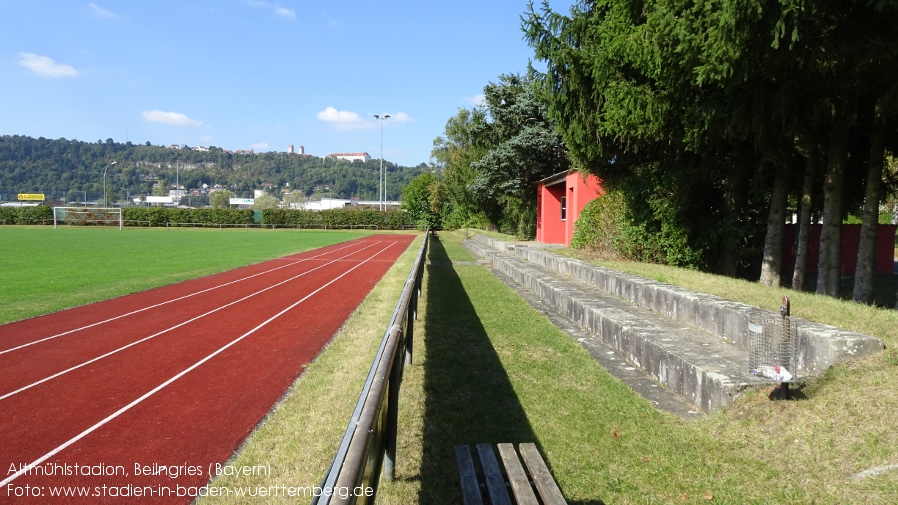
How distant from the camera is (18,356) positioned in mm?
7863

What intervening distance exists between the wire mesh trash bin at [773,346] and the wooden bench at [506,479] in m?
1.99

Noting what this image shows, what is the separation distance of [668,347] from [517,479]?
3420 millimetres

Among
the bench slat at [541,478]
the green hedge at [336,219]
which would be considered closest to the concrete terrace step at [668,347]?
the bench slat at [541,478]

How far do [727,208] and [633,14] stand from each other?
557 cm

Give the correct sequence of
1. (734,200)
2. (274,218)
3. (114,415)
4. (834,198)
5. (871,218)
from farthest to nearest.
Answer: (274,218) < (734,200) < (834,198) < (871,218) < (114,415)

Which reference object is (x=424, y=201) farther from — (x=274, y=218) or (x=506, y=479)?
(x=506, y=479)

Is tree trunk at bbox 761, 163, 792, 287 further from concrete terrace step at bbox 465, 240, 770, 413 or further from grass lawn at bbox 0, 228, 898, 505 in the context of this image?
grass lawn at bbox 0, 228, 898, 505

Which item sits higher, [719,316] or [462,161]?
[462,161]

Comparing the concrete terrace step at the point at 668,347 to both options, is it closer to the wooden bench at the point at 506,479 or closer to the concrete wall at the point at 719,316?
the concrete wall at the point at 719,316

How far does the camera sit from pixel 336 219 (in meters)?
68.4

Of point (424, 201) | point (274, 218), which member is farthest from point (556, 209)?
point (274, 218)

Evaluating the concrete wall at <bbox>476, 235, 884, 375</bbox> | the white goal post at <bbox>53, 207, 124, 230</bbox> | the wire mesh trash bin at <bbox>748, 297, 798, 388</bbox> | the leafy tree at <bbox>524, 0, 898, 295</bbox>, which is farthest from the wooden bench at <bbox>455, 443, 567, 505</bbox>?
the white goal post at <bbox>53, 207, 124, 230</bbox>

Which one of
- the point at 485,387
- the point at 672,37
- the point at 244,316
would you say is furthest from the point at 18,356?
the point at 672,37

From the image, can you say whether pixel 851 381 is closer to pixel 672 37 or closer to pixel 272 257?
pixel 672 37
